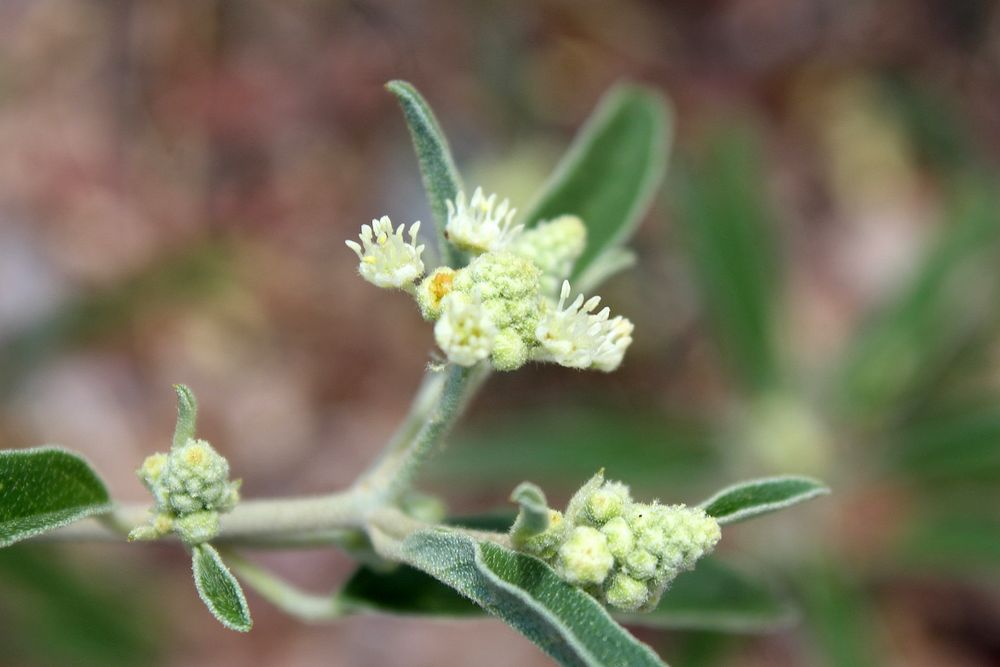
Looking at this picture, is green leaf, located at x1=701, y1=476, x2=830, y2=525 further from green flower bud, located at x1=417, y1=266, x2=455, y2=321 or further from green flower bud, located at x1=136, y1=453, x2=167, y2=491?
green flower bud, located at x1=136, y1=453, x2=167, y2=491

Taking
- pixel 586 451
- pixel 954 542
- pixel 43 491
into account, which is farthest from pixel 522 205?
pixel 43 491

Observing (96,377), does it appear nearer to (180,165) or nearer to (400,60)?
(180,165)

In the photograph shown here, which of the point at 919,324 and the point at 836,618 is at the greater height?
the point at 919,324

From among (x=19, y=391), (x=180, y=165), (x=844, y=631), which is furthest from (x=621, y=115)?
(x=180, y=165)

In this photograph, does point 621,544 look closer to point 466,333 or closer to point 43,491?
point 466,333

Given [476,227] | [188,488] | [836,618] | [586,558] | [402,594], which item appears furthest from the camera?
[836,618]

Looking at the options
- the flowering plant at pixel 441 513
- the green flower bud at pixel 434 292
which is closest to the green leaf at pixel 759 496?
the flowering plant at pixel 441 513

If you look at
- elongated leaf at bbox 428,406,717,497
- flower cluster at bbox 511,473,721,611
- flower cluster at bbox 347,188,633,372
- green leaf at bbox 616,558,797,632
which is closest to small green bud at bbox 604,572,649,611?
flower cluster at bbox 511,473,721,611

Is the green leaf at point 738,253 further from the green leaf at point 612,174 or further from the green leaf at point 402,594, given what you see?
the green leaf at point 402,594
